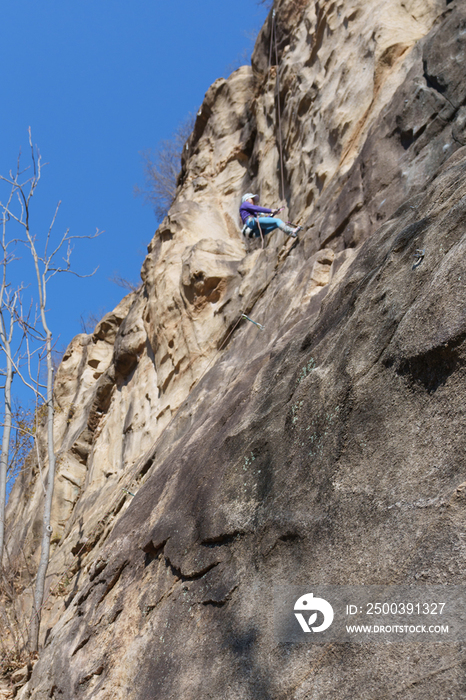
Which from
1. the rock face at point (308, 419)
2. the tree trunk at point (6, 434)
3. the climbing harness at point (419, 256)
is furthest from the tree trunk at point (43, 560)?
the climbing harness at point (419, 256)

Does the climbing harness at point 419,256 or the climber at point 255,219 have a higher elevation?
the climber at point 255,219

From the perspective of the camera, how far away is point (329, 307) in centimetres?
491

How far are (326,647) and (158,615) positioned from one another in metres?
1.95

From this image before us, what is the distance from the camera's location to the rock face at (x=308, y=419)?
116 inches

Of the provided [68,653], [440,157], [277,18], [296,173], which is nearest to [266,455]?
[68,653]

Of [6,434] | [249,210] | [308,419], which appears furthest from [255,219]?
[308,419]

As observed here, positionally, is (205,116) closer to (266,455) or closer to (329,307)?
(329,307)

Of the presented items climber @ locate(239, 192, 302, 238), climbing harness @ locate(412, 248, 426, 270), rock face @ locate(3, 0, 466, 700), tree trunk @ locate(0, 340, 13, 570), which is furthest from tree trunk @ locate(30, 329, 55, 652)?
climbing harness @ locate(412, 248, 426, 270)

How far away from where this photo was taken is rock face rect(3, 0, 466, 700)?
2945 mm

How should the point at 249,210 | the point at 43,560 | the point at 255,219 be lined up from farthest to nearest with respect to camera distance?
the point at 249,210
the point at 255,219
the point at 43,560

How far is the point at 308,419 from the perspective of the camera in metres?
3.91

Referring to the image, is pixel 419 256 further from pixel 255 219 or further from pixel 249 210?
pixel 249 210

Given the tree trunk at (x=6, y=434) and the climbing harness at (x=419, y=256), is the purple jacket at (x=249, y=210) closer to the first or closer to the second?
the tree trunk at (x=6, y=434)

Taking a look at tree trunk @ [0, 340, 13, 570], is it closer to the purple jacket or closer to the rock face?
the rock face
